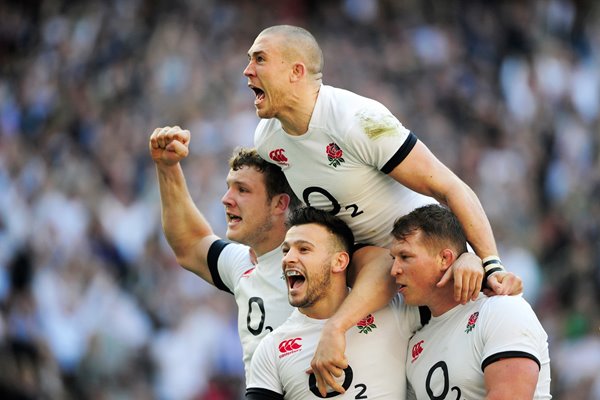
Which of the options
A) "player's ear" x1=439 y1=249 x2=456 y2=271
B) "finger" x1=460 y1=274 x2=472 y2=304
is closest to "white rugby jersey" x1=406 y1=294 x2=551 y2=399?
"finger" x1=460 y1=274 x2=472 y2=304

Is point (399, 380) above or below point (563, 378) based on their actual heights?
above

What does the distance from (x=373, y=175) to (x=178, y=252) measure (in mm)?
1848

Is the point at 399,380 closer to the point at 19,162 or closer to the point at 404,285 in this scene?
the point at 404,285

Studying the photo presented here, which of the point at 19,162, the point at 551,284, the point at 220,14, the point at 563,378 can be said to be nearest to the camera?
the point at 563,378

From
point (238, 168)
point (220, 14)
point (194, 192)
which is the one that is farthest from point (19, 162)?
point (238, 168)

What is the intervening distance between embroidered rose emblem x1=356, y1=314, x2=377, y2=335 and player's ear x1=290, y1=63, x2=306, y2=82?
3.93 ft

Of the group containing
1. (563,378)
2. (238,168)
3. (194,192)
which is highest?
(238,168)

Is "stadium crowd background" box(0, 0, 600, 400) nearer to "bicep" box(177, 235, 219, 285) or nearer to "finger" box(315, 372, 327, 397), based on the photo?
"bicep" box(177, 235, 219, 285)

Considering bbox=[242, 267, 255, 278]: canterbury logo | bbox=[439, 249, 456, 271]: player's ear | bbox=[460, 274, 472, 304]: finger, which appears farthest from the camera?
bbox=[242, 267, 255, 278]: canterbury logo

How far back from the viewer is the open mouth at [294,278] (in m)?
6.18

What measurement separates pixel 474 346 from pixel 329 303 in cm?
80

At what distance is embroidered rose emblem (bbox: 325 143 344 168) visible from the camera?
6.05m

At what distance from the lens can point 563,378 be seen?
10.8 meters

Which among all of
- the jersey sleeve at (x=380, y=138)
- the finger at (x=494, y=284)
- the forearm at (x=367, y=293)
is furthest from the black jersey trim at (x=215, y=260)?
the finger at (x=494, y=284)
